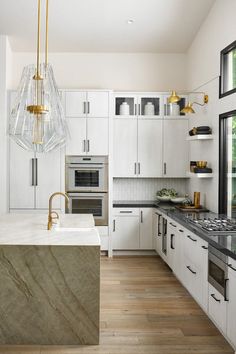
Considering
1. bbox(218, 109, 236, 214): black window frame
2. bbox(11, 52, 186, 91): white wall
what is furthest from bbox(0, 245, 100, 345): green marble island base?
bbox(11, 52, 186, 91): white wall

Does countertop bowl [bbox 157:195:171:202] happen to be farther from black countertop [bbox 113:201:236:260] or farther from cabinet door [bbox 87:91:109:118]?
cabinet door [bbox 87:91:109:118]

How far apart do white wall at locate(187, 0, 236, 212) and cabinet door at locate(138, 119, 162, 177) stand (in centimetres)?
54

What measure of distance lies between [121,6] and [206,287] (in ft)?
12.6

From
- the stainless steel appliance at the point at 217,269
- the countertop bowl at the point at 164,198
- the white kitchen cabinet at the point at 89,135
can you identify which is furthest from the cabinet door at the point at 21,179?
the stainless steel appliance at the point at 217,269

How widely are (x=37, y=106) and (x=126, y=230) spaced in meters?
3.69

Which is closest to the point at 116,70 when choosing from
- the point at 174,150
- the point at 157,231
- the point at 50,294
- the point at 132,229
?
the point at 174,150

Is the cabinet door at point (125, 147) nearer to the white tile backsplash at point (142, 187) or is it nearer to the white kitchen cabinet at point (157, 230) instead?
the white tile backsplash at point (142, 187)

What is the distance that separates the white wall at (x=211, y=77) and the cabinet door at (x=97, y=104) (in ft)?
4.46

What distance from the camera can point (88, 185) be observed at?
6.70m

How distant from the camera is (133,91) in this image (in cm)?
715

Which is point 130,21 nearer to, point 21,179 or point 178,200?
point 178,200

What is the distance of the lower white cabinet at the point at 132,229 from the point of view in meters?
6.73

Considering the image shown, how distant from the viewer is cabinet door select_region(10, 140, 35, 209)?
6633 mm

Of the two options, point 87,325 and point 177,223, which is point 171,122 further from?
point 87,325
